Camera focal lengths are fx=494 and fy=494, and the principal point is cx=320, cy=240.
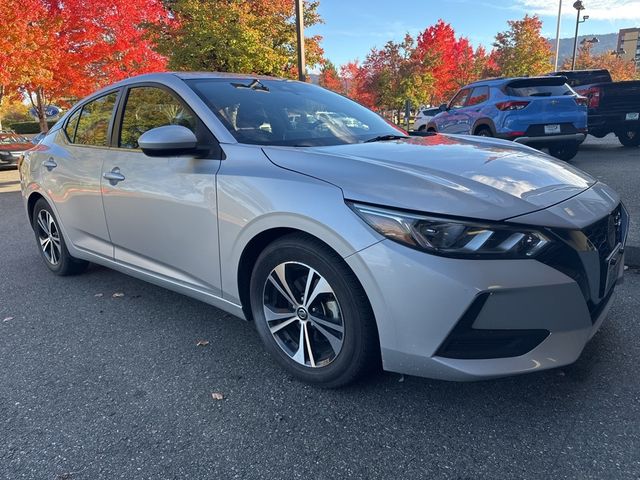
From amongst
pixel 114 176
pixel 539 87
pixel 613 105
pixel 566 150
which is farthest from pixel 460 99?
pixel 114 176

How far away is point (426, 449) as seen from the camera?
204cm

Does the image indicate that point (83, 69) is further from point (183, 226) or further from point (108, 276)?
point (183, 226)

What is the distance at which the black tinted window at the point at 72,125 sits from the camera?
13.2ft

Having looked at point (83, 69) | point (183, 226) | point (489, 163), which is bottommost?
point (183, 226)

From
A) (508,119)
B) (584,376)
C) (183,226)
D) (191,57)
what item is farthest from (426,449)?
(191,57)

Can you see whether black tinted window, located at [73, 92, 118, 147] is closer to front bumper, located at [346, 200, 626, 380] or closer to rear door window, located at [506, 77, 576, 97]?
front bumper, located at [346, 200, 626, 380]

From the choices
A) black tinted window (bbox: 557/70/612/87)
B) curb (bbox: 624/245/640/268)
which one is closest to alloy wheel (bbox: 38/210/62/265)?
curb (bbox: 624/245/640/268)

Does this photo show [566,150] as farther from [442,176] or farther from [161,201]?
[161,201]

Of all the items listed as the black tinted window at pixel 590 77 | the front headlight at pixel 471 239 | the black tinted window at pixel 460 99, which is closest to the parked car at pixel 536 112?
the black tinted window at pixel 460 99

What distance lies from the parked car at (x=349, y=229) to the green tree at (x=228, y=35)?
1230 cm

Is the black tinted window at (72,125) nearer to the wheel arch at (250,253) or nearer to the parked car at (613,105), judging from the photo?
the wheel arch at (250,253)

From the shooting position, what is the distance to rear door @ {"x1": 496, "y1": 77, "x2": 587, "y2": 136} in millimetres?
8875

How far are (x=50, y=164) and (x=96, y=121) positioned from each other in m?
0.66

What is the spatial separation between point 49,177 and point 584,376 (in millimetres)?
4094
